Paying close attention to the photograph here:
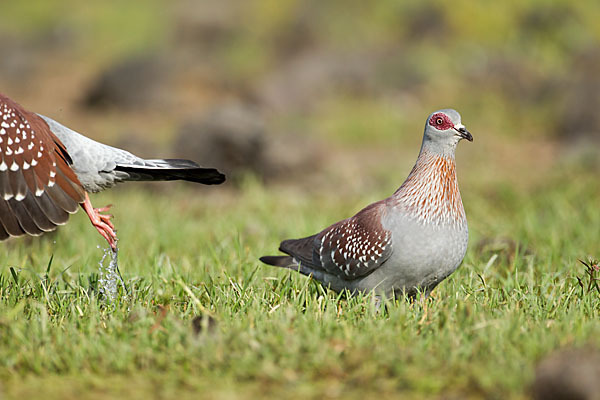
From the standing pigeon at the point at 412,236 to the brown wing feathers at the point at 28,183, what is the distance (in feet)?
5.40

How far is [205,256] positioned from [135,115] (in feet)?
35.4

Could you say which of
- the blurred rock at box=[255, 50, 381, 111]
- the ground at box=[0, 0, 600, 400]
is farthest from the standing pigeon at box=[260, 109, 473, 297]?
the blurred rock at box=[255, 50, 381, 111]

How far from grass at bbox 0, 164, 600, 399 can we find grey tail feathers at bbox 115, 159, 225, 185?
67 cm

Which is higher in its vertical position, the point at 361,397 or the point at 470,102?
the point at 470,102

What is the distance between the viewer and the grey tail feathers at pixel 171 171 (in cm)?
467

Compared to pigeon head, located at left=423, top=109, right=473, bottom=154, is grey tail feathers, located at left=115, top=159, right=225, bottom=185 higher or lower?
lower

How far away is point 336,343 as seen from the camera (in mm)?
3406

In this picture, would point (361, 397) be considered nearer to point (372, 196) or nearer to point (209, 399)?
point (209, 399)

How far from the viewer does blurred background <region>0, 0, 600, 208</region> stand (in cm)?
1022

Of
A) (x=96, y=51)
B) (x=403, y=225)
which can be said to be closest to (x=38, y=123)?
(x=403, y=225)

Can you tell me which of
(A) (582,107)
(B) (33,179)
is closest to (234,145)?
(B) (33,179)

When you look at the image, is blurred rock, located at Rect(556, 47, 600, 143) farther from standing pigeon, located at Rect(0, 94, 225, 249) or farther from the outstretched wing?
standing pigeon, located at Rect(0, 94, 225, 249)

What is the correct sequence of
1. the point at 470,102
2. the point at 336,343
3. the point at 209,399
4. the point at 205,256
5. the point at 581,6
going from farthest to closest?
the point at 581,6 → the point at 470,102 → the point at 205,256 → the point at 336,343 → the point at 209,399

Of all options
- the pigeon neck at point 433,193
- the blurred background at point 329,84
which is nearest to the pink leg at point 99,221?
the pigeon neck at point 433,193
